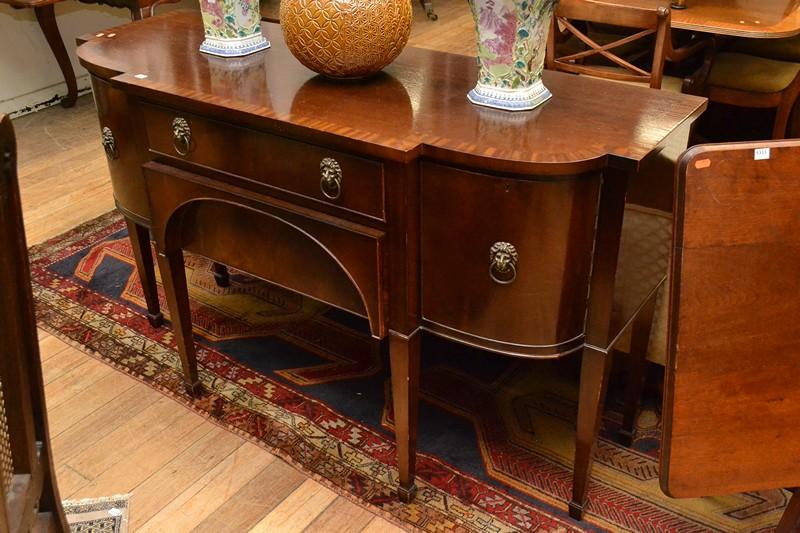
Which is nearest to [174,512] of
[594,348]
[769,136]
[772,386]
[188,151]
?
[188,151]

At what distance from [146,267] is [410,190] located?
1157 mm

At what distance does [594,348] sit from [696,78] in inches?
77.0

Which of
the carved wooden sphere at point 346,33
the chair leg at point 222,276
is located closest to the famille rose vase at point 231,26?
the carved wooden sphere at point 346,33

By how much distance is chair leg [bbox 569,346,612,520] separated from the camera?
1402 mm

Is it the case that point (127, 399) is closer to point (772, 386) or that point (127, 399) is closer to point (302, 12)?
point (302, 12)

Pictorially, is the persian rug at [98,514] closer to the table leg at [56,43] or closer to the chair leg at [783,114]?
the chair leg at [783,114]

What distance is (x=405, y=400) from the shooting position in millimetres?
1560

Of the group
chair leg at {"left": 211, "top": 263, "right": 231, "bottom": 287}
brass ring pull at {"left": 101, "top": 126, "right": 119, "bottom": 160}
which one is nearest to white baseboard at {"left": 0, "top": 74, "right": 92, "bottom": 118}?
chair leg at {"left": 211, "top": 263, "right": 231, "bottom": 287}

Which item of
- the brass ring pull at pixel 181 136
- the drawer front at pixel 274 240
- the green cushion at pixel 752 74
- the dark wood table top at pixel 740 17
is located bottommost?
the green cushion at pixel 752 74

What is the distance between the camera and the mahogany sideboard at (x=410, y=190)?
126cm

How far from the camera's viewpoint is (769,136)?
3424 millimetres

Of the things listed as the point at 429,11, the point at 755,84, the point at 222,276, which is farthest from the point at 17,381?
the point at 429,11

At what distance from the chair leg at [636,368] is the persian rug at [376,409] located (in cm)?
5

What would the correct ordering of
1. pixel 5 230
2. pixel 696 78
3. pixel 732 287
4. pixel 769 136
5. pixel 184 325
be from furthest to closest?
pixel 769 136
pixel 696 78
pixel 184 325
pixel 732 287
pixel 5 230
